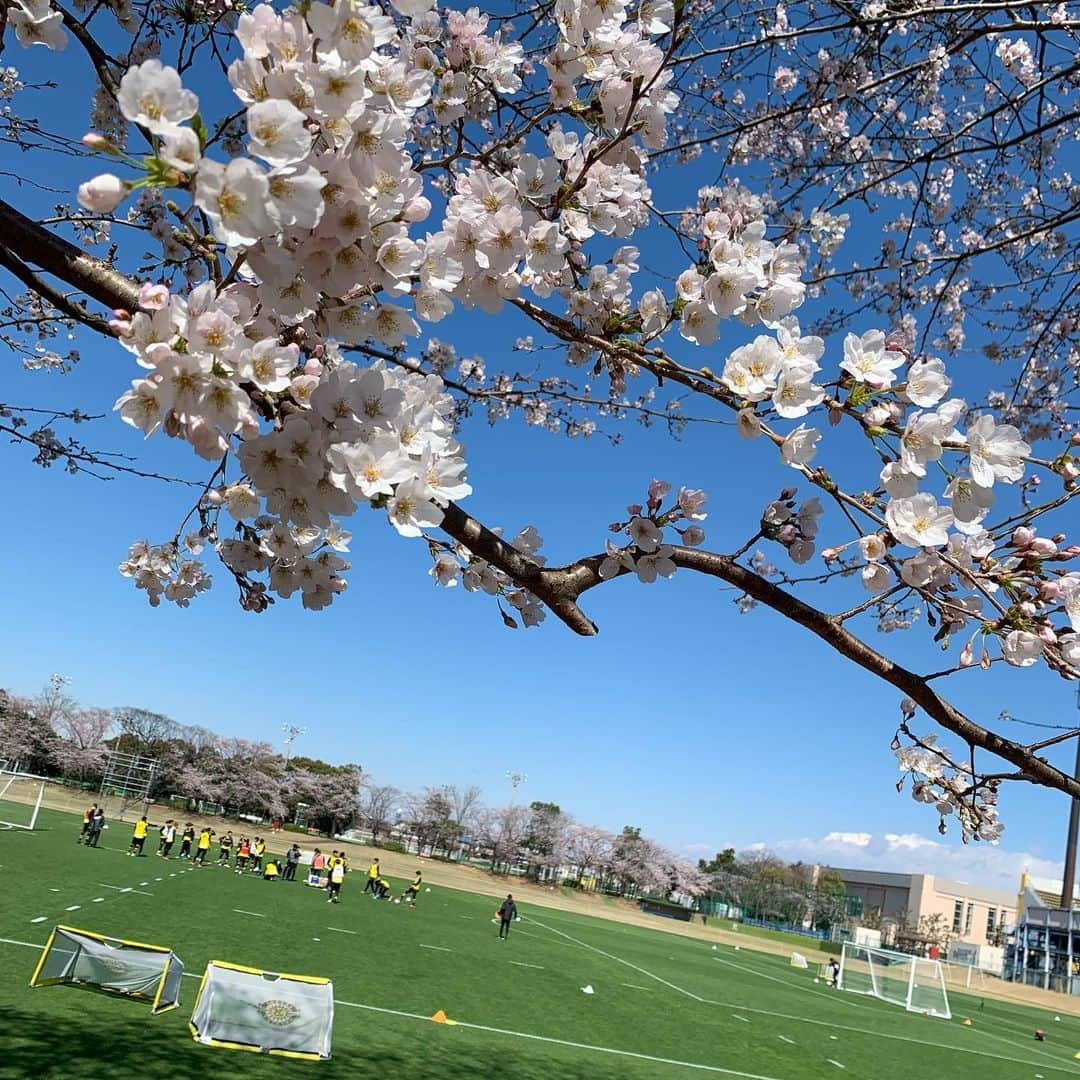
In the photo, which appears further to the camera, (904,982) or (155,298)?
(904,982)

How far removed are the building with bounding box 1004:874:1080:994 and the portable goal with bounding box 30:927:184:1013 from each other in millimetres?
41293

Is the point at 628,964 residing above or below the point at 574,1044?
below

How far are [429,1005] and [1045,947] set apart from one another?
43.8m

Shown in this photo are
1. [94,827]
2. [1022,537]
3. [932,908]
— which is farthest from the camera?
[932,908]

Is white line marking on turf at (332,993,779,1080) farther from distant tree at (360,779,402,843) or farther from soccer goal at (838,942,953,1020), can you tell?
distant tree at (360,779,402,843)

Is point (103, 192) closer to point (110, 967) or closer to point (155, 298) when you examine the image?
point (155, 298)

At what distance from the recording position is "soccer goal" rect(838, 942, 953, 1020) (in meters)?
22.8

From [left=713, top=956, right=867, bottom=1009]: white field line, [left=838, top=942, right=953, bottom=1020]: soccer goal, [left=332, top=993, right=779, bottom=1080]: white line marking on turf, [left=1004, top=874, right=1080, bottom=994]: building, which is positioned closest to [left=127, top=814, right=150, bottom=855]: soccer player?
[left=332, top=993, right=779, bottom=1080]: white line marking on turf

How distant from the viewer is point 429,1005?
10.6m

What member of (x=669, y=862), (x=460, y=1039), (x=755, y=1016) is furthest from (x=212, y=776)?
(x=460, y=1039)

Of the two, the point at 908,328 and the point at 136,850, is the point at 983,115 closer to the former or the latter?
the point at 908,328

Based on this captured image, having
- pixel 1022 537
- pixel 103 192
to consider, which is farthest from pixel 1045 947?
pixel 103 192

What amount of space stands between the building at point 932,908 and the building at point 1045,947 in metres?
9.55

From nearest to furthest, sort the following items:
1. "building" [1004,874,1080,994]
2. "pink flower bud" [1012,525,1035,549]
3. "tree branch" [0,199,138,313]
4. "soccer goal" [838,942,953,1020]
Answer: "tree branch" [0,199,138,313], "pink flower bud" [1012,525,1035,549], "soccer goal" [838,942,953,1020], "building" [1004,874,1080,994]
